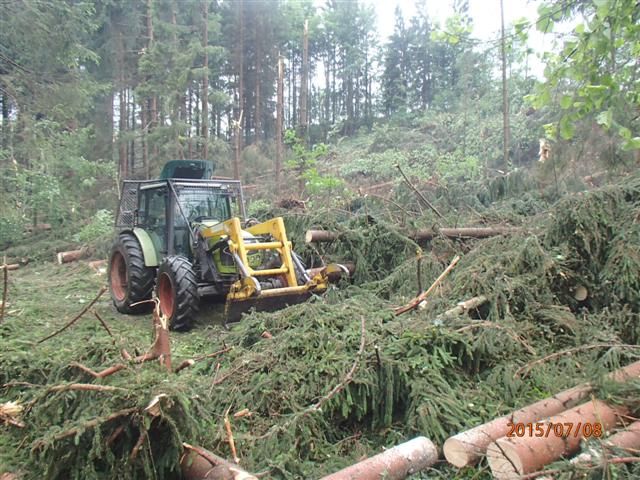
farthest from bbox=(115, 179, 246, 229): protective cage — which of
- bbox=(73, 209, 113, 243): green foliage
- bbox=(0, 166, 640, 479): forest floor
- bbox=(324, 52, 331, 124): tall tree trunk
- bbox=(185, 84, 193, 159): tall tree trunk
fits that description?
bbox=(324, 52, 331, 124): tall tree trunk

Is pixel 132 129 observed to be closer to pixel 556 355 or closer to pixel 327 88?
pixel 327 88

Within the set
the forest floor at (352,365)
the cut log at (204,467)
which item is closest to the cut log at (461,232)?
the forest floor at (352,365)

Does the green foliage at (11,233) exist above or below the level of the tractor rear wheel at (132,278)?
above

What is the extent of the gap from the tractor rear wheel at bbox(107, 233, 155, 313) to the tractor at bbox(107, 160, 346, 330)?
15 mm

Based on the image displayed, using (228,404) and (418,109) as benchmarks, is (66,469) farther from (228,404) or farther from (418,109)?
(418,109)

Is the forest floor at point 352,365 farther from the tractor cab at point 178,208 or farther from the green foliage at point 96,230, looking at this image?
the green foliage at point 96,230

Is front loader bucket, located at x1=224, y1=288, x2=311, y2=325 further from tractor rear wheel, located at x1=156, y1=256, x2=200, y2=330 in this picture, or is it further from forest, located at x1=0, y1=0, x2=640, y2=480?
tractor rear wheel, located at x1=156, y1=256, x2=200, y2=330

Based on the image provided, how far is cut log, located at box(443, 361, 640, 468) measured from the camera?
2.92m

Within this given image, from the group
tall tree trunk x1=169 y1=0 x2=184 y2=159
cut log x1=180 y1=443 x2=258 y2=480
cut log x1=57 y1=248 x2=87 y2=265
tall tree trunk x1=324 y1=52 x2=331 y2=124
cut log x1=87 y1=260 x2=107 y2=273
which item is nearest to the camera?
cut log x1=180 y1=443 x2=258 y2=480

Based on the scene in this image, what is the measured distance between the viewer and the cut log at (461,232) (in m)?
7.71

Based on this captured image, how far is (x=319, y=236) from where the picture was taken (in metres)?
8.30

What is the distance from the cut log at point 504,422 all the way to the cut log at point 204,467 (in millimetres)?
1289

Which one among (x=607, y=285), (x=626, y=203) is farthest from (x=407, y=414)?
(x=626, y=203)

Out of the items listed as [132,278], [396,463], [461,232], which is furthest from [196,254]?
[396,463]
